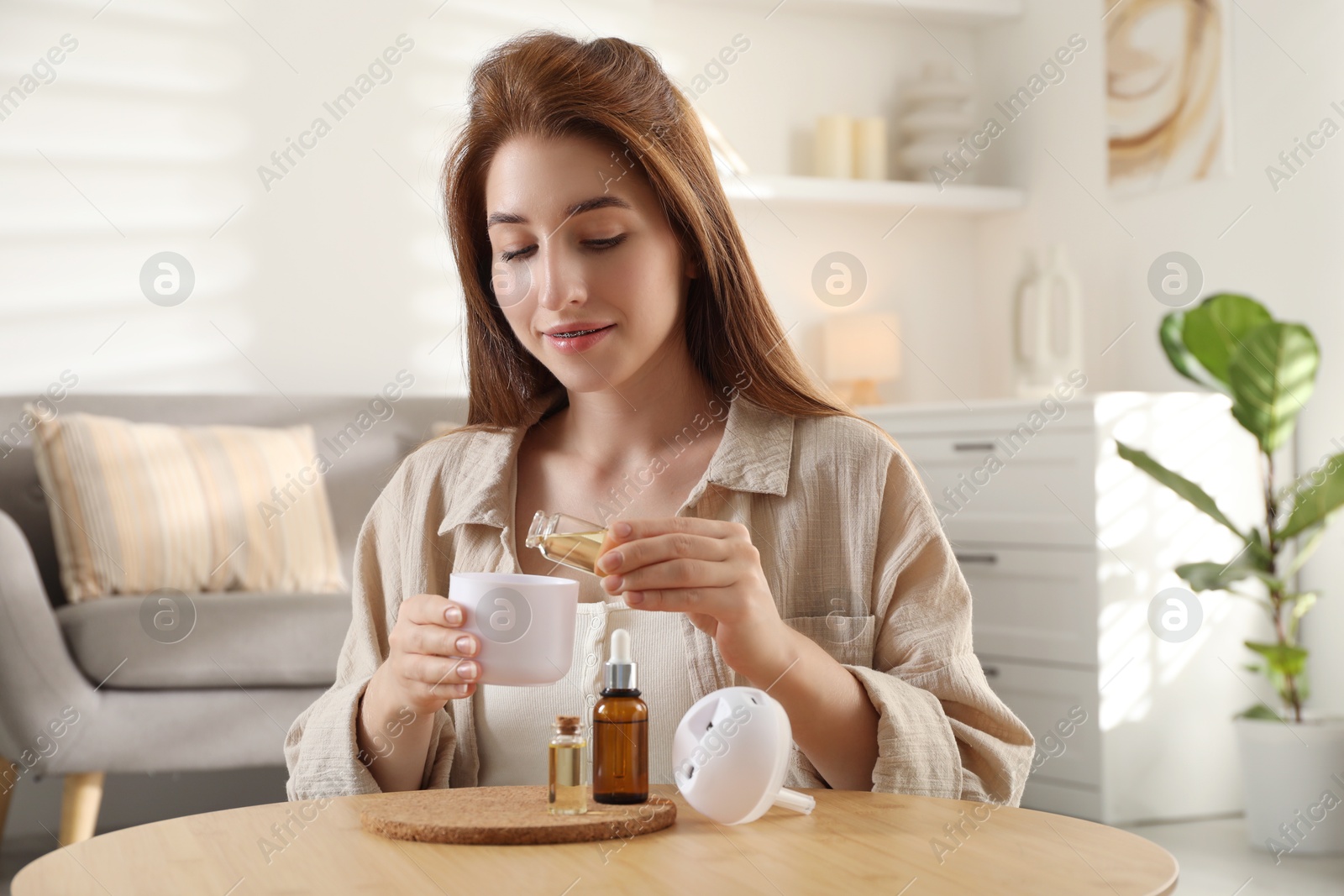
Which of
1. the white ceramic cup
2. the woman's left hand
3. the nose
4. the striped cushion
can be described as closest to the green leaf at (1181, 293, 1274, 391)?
the striped cushion

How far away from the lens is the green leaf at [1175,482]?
2.86m

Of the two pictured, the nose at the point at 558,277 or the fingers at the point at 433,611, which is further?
the nose at the point at 558,277

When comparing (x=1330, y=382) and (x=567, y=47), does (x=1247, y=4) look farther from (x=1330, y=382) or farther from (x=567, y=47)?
(x=567, y=47)

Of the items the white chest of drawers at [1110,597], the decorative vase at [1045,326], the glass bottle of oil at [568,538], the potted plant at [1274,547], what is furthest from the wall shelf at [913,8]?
the glass bottle of oil at [568,538]

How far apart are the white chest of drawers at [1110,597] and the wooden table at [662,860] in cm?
233

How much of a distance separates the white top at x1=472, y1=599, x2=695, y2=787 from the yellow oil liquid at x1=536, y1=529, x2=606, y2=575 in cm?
19

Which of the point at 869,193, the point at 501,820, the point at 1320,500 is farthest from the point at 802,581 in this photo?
the point at 869,193

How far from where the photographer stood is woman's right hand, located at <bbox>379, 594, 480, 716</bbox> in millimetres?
898

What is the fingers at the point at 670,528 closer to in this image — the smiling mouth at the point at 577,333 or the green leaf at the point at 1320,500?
the smiling mouth at the point at 577,333

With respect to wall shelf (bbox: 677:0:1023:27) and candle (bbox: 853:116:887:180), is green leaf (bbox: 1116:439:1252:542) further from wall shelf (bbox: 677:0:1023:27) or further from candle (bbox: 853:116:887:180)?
wall shelf (bbox: 677:0:1023:27)

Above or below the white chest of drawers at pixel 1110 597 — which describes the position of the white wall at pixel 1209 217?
above

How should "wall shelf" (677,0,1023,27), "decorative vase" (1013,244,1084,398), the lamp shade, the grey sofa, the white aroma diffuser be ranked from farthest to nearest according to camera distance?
"wall shelf" (677,0,1023,27) < the lamp shade < "decorative vase" (1013,244,1084,398) < the grey sofa < the white aroma diffuser

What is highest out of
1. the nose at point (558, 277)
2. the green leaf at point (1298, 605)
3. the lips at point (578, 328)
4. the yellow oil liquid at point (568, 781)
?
the nose at point (558, 277)

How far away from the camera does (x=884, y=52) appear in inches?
180
